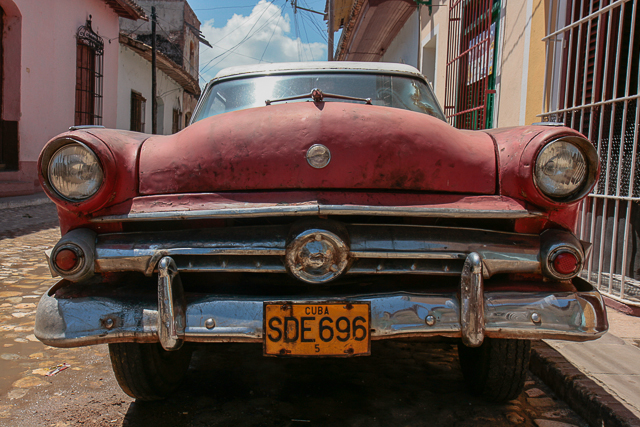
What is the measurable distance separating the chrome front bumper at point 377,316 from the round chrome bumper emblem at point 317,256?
8 cm

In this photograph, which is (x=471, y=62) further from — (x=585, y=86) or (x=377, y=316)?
(x=377, y=316)

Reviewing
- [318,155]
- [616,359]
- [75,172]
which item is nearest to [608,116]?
[616,359]

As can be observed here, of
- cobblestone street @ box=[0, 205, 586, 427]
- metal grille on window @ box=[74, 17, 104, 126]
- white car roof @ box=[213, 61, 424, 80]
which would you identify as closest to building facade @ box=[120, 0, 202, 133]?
metal grille on window @ box=[74, 17, 104, 126]

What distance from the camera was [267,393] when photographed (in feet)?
6.76

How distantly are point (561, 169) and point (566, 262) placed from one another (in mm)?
307

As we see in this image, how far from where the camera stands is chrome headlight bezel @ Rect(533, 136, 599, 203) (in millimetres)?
1613

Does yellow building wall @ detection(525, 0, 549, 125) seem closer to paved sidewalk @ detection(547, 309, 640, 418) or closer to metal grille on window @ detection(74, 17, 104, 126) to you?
paved sidewalk @ detection(547, 309, 640, 418)

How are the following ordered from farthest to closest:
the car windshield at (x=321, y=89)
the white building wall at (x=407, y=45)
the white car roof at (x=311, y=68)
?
1. the white building wall at (x=407, y=45)
2. the white car roof at (x=311, y=68)
3. the car windshield at (x=321, y=89)

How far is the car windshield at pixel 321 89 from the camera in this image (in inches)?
104

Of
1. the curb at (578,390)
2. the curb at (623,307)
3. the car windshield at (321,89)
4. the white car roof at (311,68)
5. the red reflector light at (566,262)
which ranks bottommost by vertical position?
the curb at (578,390)

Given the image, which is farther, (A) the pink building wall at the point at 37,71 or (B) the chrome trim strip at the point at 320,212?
(A) the pink building wall at the point at 37,71

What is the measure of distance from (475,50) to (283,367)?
15.8 feet

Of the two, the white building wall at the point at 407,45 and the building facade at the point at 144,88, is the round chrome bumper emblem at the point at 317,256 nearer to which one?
the white building wall at the point at 407,45

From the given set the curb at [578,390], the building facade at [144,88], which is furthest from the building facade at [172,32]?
the curb at [578,390]
